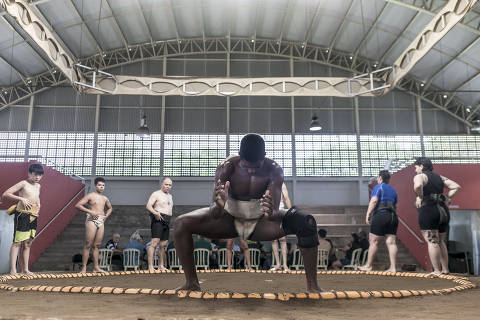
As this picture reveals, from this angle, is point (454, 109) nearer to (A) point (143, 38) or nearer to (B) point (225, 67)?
(B) point (225, 67)

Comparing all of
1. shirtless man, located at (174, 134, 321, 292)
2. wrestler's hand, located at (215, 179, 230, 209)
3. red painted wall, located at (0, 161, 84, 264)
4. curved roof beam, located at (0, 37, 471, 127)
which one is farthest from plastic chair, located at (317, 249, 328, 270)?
curved roof beam, located at (0, 37, 471, 127)

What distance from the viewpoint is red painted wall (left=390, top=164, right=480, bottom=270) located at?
29.0 feet

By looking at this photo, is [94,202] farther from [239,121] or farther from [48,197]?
[239,121]

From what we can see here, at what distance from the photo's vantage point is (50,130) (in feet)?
54.9

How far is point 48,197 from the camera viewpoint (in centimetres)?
1010

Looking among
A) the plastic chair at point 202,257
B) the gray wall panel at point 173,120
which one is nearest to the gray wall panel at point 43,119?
the gray wall panel at point 173,120

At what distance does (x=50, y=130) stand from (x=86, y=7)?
5848 mm

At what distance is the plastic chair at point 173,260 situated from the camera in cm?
705

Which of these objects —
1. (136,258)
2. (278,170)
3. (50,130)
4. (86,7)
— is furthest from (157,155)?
(278,170)

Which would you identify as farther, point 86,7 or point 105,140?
point 105,140

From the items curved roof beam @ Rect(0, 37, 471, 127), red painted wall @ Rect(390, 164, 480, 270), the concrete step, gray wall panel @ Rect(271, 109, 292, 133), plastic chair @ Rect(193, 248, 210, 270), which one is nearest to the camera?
plastic chair @ Rect(193, 248, 210, 270)

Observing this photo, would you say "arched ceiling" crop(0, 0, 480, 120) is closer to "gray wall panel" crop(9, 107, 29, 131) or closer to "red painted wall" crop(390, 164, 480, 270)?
"gray wall panel" crop(9, 107, 29, 131)

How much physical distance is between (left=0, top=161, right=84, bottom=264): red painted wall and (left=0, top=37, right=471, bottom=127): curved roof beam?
6.87 meters

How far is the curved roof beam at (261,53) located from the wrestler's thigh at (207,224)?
15365 millimetres
